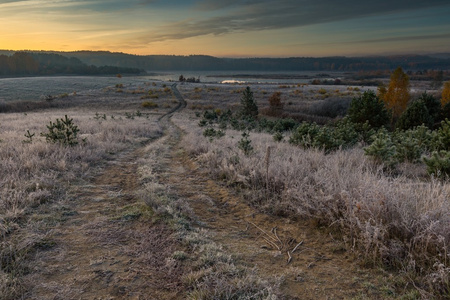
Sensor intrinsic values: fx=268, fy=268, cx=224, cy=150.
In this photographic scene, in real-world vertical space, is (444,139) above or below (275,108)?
above

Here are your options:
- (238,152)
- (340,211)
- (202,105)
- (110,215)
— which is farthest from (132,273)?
(202,105)

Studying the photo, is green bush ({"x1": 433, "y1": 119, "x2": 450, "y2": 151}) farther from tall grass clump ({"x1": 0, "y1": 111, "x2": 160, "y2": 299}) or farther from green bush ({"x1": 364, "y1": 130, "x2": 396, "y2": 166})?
tall grass clump ({"x1": 0, "y1": 111, "x2": 160, "y2": 299})

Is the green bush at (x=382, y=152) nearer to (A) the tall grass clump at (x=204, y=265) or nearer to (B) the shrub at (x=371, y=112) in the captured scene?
(A) the tall grass clump at (x=204, y=265)

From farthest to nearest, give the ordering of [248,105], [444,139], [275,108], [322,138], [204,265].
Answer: [275,108] < [248,105] < [322,138] < [444,139] < [204,265]

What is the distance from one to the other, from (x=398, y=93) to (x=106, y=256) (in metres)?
53.7

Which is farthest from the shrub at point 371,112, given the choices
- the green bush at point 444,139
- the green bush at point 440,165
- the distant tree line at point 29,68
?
the distant tree line at point 29,68

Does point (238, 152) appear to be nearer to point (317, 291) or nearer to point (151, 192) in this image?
point (151, 192)

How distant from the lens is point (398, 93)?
45906 mm

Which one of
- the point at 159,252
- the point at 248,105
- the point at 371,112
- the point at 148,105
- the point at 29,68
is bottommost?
the point at 159,252

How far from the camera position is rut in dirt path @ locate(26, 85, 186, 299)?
3062 mm

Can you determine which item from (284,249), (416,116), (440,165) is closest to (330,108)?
(416,116)

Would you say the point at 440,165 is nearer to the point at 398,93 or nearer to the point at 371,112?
the point at 371,112

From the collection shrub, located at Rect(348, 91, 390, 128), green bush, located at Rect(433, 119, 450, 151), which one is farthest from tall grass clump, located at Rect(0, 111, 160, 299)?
shrub, located at Rect(348, 91, 390, 128)

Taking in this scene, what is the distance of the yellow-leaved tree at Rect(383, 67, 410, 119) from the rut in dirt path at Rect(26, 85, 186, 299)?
51.1 metres
